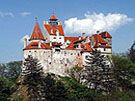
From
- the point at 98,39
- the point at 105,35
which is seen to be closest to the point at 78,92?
the point at 98,39

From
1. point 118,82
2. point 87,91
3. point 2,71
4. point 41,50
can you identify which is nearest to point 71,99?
point 87,91

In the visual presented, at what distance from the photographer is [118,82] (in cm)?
6316

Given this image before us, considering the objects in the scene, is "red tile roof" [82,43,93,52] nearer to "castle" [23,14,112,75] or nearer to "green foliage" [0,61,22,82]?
"castle" [23,14,112,75]

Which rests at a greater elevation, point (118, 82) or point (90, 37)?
point (90, 37)

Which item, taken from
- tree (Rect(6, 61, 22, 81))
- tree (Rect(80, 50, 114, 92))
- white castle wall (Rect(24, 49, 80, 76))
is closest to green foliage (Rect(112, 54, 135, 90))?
tree (Rect(80, 50, 114, 92))

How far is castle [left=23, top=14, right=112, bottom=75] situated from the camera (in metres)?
70.4

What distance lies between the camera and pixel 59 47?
7269 cm

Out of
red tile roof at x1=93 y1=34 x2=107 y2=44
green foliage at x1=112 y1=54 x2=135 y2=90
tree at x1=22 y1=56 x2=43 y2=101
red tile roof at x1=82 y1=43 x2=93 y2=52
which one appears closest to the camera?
tree at x1=22 y1=56 x2=43 y2=101

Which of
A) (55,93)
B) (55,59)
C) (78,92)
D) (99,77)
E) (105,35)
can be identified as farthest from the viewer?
(105,35)

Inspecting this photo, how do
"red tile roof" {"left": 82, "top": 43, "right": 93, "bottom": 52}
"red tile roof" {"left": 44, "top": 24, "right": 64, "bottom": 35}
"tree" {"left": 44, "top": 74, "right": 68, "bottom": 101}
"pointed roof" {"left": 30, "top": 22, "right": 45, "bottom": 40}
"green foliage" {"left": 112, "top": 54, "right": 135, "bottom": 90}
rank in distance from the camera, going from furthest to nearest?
"red tile roof" {"left": 44, "top": 24, "right": 64, "bottom": 35}, "red tile roof" {"left": 82, "top": 43, "right": 93, "bottom": 52}, "pointed roof" {"left": 30, "top": 22, "right": 45, "bottom": 40}, "green foliage" {"left": 112, "top": 54, "right": 135, "bottom": 90}, "tree" {"left": 44, "top": 74, "right": 68, "bottom": 101}

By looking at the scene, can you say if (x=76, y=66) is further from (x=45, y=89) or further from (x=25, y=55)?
(x=45, y=89)

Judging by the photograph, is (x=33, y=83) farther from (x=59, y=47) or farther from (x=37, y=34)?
(x=37, y=34)

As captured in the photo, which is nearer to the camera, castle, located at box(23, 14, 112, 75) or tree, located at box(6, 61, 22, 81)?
castle, located at box(23, 14, 112, 75)

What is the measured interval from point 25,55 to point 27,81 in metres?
16.4
